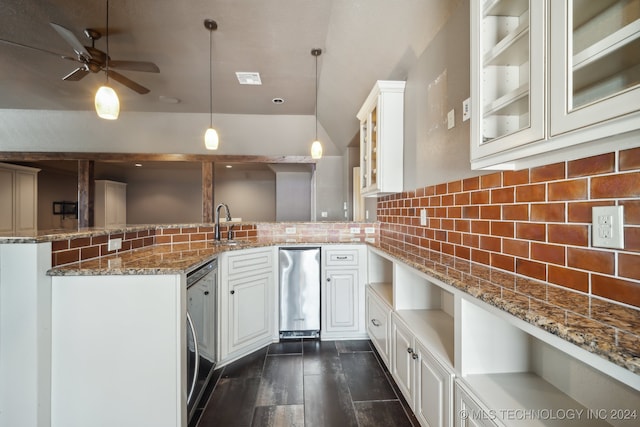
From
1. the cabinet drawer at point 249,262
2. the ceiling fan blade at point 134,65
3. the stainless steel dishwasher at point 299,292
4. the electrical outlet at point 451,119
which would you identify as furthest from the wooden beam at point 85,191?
the electrical outlet at point 451,119

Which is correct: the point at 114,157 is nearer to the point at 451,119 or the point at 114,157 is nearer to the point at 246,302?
the point at 246,302

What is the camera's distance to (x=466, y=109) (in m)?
1.52

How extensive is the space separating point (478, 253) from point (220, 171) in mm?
6689

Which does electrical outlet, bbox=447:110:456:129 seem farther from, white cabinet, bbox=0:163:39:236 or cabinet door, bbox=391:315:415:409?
white cabinet, bbox=0:163:39:236

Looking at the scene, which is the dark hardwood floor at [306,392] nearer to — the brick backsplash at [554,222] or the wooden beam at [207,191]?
the brick backsplash at [554,222]

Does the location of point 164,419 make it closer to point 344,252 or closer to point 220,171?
point 344,252

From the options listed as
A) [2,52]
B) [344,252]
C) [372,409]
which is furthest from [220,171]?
[372,409]

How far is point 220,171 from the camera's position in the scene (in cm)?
706

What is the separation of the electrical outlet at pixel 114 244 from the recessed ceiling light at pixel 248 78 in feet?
7.87

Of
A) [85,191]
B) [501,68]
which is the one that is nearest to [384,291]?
[501,68]

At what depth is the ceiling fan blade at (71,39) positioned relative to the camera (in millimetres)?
2127

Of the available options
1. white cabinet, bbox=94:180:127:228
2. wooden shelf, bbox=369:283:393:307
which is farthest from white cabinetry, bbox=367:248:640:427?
white cabinet, bbox=94:180:127:228

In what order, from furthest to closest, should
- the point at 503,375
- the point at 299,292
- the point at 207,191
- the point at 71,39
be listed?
the point at 207,191, the point at 299,292, the point at 71,39, the point at 503,375

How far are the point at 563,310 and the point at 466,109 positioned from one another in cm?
115
